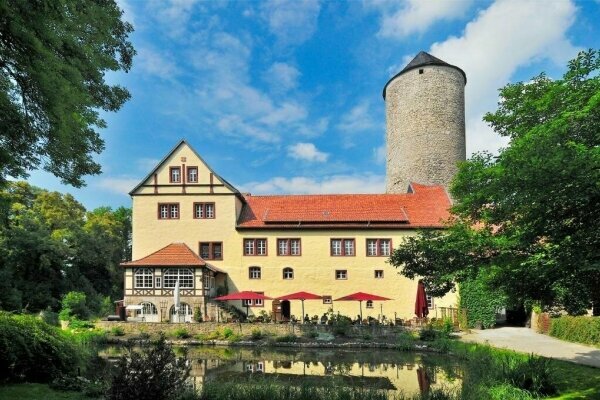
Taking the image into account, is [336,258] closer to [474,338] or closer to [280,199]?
[280,199]

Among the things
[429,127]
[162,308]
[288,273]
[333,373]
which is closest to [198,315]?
[162,308]

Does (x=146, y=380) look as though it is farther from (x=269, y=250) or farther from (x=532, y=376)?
(x=269, y=250)

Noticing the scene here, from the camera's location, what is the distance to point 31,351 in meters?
9.22

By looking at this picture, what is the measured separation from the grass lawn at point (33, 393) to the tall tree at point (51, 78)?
3.64m

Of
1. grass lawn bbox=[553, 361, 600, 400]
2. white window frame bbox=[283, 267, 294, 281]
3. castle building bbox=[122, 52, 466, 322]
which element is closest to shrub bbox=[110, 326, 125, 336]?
castle building bbox=[122, 52, 466, 322]

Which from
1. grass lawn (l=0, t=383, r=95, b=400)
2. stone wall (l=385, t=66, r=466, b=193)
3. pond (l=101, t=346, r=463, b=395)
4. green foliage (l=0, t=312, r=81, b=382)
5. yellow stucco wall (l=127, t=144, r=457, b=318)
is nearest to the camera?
grass lawn (l=0, t=383, r=95, b=400)

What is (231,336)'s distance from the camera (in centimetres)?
2114

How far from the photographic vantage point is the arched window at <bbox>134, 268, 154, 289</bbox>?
26359 mm

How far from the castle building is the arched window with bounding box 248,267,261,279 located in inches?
2.4

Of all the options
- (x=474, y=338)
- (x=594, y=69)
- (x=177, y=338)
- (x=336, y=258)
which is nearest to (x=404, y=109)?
(x=336, y=258)

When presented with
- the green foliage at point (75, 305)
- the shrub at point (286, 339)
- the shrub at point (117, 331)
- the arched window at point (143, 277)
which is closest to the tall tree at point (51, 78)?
the shrub at point (286, 339)

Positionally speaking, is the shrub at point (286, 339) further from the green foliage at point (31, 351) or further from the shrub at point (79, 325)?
the green foliage at point (31, 351)

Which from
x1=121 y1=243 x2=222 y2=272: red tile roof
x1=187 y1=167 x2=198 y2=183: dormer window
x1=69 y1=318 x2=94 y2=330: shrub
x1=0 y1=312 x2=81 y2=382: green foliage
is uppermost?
x1=187 y1=167 x2=198 y2=183: dormer window

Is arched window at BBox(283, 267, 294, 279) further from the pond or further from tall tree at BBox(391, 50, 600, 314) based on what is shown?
tall tree at BBox(391, 50, 600, 314)
